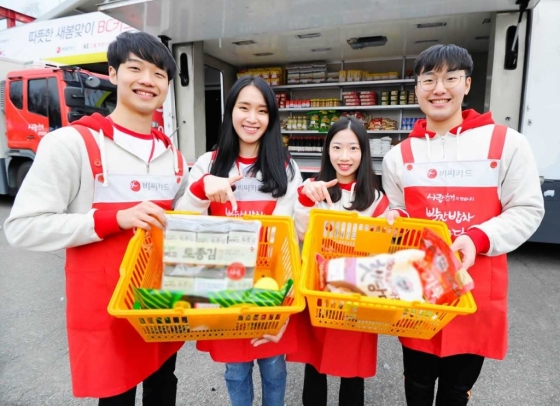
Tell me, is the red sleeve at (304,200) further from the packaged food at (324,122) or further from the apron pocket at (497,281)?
the packaged food at (324,122)

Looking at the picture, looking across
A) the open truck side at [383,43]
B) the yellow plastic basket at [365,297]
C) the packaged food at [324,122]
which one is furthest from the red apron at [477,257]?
the packaged food at [324,122]

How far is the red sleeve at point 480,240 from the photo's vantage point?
127cm

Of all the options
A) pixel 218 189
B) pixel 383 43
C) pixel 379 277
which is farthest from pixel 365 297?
pixel 383 43

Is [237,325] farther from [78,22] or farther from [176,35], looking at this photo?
[78,22]

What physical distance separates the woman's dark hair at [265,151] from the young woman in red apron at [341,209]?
0.47ft

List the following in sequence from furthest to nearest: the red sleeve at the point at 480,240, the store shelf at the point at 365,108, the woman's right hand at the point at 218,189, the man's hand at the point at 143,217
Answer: the store shelf at the point at 365,108
the woman's right hand at the point at 218,189
the red sleeve at the point at 480,240
the man's hand at the point at 143,217

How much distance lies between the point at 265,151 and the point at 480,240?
0.97 meters

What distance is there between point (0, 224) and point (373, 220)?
272 inches

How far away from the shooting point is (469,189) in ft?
4.68

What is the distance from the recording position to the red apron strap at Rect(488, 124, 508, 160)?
1.40 metres

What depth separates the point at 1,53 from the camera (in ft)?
31.5

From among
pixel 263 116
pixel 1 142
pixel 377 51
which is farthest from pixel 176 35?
pixel 1 142

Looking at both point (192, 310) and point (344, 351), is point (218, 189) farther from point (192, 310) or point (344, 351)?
point (344, 351)

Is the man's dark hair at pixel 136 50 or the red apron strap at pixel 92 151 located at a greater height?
the man's dark hair at pixel 136 50
